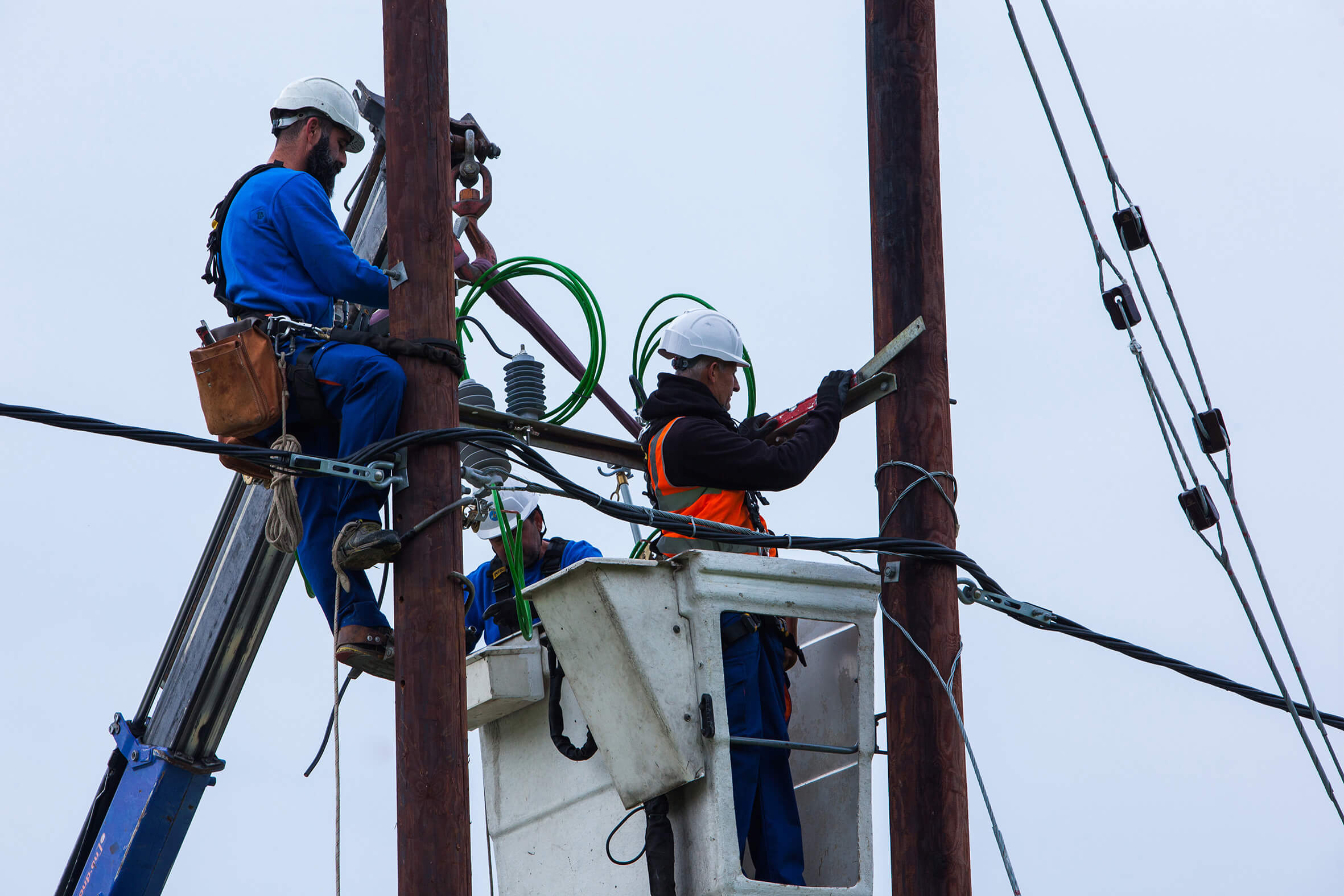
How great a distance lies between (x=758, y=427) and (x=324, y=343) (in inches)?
67.4

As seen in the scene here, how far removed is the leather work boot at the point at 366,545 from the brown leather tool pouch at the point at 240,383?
52 centimetres

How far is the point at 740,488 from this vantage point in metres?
6.02

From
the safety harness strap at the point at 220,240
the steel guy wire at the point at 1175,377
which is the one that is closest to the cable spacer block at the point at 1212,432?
the steel guy wire at the point at 1175,377

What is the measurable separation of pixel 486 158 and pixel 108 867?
4069 mm

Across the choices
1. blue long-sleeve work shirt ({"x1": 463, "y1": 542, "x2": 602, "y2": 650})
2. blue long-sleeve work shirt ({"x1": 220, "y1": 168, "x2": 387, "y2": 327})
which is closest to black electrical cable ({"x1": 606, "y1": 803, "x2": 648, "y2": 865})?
blue long-sleeve work shirt ({"x1": 220, "y1": 168, "x2": 387, "y2": 327})

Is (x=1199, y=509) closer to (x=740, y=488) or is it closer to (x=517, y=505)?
(x=740, y=488)

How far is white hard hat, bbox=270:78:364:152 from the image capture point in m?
6.39

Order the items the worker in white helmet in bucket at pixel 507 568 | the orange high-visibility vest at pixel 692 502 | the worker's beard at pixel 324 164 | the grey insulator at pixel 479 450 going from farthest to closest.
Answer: the worker in white helmet in bucket at pixel 507 568
the grey insulator at pixel 479 450
the worker's beard at pixel 324 164
the orange high-visibility vest at pixel 692 502

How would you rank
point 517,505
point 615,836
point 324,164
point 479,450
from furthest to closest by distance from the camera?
point 517,505 < point 479,450 < point 324,164 < point 615,836

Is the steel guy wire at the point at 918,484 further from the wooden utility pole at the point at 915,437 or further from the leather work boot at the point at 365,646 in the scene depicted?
the leather work boot at the point at 365,646

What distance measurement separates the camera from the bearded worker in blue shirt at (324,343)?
5.55 meters

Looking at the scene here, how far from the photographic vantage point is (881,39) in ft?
21.2

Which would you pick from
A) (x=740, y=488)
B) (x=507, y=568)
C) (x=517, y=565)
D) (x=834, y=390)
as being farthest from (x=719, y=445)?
(x=507, y=568)

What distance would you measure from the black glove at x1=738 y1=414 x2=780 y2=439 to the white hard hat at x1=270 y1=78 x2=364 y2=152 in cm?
183
